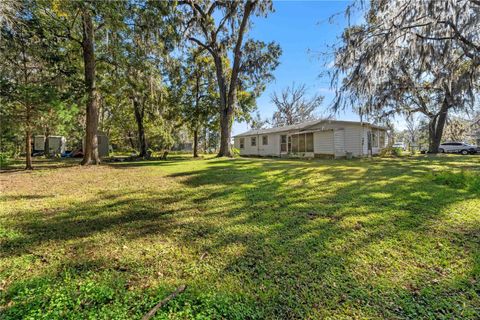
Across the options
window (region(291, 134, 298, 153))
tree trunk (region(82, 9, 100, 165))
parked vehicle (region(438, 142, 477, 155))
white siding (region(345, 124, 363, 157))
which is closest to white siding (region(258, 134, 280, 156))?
window (region(291, 134, 298, 153))

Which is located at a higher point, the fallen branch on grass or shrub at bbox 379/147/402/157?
shrub at bbox 379/147/402/157

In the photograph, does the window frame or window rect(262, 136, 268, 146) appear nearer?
the window frame

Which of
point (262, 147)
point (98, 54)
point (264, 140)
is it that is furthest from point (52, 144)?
point (264, 140)

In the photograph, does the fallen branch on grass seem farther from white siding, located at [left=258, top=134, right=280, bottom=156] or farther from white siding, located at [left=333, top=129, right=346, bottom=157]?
white siding, located at [left=258, top=134, right=280, bottom=156]

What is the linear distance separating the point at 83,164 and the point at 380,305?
475 inches

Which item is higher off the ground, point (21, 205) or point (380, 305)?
point (21, 205)

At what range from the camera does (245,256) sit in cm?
255

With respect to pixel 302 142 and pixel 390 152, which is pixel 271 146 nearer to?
pixel 302 142

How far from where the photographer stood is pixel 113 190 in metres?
5.58

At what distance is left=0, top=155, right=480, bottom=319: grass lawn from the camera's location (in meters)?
1.84

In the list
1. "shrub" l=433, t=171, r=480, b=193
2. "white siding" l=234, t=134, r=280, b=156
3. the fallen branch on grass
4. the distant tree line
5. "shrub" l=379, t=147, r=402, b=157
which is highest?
the distant tree line

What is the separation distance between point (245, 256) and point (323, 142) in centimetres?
1564

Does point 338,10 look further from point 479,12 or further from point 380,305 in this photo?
point 380,305

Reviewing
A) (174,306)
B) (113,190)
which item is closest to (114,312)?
(174,306)
